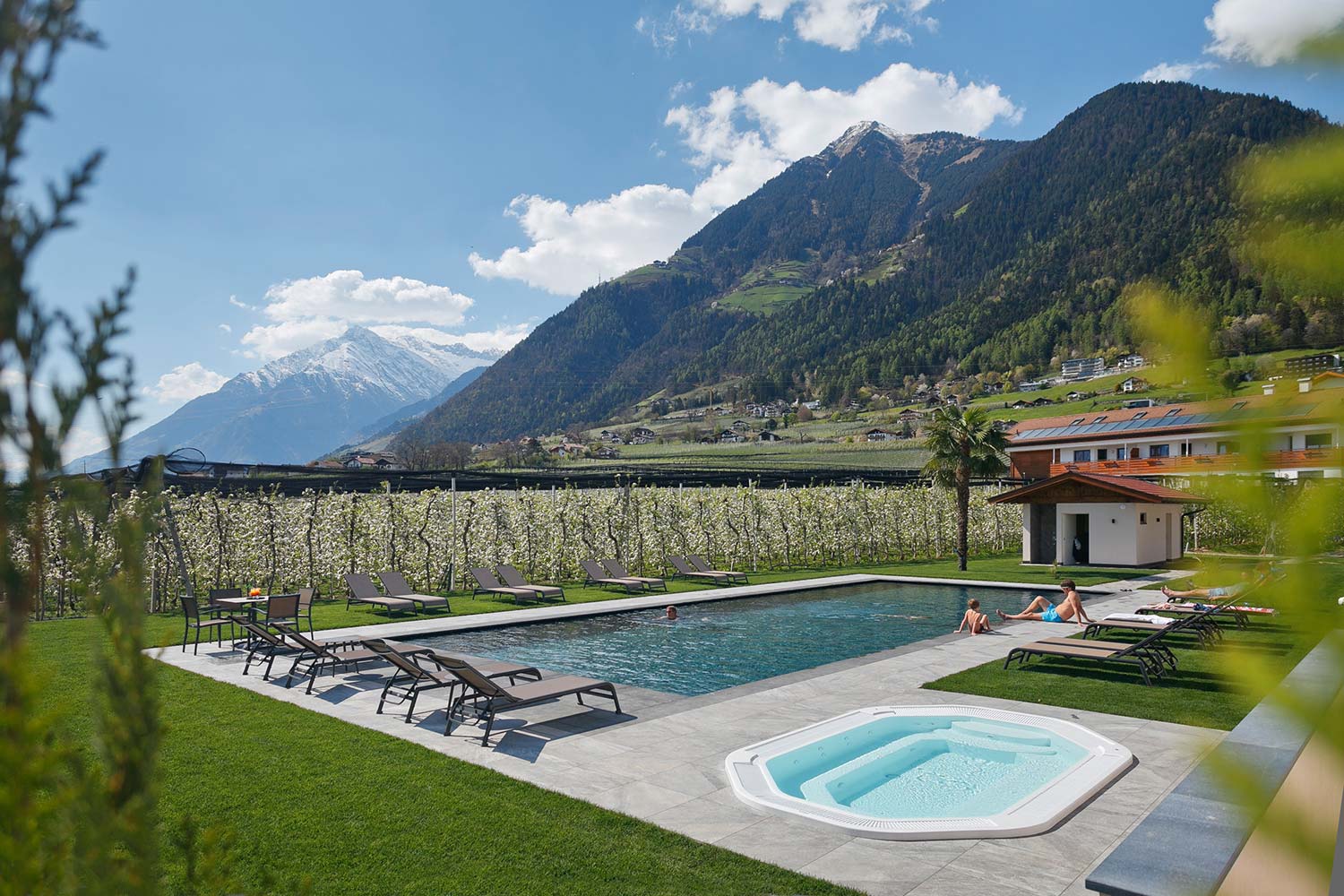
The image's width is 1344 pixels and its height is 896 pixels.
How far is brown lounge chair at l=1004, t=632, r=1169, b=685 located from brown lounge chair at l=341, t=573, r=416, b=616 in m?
9.95

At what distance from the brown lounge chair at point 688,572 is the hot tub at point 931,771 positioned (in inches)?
471

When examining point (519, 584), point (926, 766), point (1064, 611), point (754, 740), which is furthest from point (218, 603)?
point (1064, 611)

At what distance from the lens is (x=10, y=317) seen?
128cm

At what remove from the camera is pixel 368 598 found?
48.4 feet

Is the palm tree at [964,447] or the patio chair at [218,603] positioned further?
the palm tree at [964,447]

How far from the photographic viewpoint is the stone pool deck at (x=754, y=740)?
4.69m

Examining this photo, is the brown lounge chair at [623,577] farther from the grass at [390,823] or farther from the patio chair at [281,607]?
the grass at [390,823]

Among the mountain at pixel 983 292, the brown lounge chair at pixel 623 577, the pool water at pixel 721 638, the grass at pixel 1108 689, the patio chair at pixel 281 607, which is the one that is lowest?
the pool water at pixel 721 638

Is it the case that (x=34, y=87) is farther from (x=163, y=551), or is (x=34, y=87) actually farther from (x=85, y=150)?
(x=163, y=551)

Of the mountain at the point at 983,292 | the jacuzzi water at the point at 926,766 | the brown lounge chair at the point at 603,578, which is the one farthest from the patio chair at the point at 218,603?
the mountain at the point at 983,292

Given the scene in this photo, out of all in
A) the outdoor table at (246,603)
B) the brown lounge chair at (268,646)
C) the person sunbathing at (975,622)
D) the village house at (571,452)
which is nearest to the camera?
the brown lounge chair at (268,646)

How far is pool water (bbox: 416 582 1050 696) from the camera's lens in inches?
431

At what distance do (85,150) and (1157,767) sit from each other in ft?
24.2

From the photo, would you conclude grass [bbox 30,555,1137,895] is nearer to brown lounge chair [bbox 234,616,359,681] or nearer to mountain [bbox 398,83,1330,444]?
brown lounge chair [bbox 234,616,359,681]
